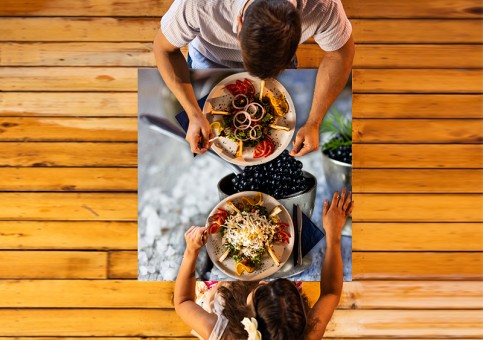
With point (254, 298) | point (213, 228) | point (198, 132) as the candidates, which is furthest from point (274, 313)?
point (198, 132)

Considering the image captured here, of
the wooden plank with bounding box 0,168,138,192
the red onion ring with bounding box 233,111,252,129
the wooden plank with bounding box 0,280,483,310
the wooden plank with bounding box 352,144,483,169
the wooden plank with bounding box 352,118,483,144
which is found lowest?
the wooden plank with bounding box 0,280,483,310

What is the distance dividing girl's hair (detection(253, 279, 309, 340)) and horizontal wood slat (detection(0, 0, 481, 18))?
164cm

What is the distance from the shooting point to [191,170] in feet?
6.74

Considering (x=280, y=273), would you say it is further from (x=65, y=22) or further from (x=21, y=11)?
(x=21, y=11)

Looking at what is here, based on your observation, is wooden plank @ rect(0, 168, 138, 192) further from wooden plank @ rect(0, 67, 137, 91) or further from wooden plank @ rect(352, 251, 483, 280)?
wooden plank @ rect(352, 251, 483, 280)

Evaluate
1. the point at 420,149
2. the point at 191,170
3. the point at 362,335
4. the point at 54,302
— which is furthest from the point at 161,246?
the point at 420,149

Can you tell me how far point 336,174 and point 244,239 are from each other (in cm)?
49

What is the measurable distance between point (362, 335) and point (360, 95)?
1309 millimetres

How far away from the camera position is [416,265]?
8.75ft

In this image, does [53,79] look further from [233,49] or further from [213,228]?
[213,228]

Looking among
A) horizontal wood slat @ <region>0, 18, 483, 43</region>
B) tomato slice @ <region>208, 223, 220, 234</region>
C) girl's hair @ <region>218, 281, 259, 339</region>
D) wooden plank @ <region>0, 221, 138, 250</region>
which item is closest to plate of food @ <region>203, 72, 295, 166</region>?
tomato slice @ <region>208, 223, 220, 234</region>

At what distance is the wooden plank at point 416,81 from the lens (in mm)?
2674

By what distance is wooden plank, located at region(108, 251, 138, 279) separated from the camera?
8.63 feet

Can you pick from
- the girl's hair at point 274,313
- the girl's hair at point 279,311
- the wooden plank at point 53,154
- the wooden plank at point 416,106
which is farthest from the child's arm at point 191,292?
the wooden plank at point 416,106
